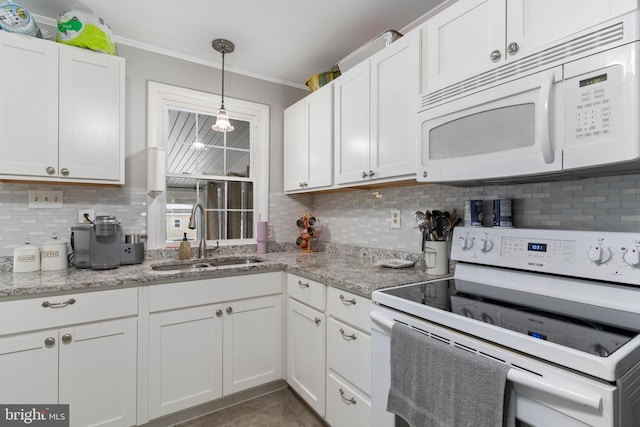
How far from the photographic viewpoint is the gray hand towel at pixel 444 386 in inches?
32.6

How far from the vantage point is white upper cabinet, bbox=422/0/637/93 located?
1001mm

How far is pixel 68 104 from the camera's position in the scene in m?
1.81

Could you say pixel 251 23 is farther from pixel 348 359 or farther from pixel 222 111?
pixel 348 359

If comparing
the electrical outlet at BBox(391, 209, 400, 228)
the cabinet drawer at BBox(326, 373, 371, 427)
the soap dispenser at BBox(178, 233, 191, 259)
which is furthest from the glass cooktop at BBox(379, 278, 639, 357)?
the soap dispenser at BBox(178, 233, 191, 259)

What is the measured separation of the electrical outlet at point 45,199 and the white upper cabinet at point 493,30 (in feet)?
7.52

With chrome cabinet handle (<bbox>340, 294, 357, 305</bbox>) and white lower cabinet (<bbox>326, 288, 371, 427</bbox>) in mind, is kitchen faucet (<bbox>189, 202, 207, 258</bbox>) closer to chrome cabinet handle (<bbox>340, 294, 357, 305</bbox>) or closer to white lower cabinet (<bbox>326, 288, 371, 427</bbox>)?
white lower cabinet (<bbox>326, 288, 371, 427</bbox>)

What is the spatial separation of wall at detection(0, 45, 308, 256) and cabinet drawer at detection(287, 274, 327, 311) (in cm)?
107

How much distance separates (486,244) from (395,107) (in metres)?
0.85

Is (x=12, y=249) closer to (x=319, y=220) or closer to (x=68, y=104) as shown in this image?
(x=68, y=104)

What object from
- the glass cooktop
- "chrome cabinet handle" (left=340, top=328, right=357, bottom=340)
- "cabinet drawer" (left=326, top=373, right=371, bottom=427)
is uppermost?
the glass cooktop

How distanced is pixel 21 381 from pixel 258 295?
1.17 metres

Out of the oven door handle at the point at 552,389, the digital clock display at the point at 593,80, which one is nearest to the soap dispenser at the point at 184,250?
the oven door handle at the point at 552,389

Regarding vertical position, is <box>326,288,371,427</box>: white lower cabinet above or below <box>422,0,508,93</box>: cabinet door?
below

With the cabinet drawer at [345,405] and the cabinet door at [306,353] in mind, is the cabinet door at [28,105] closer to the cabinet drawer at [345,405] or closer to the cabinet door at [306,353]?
the cabinet door at [306,353]
